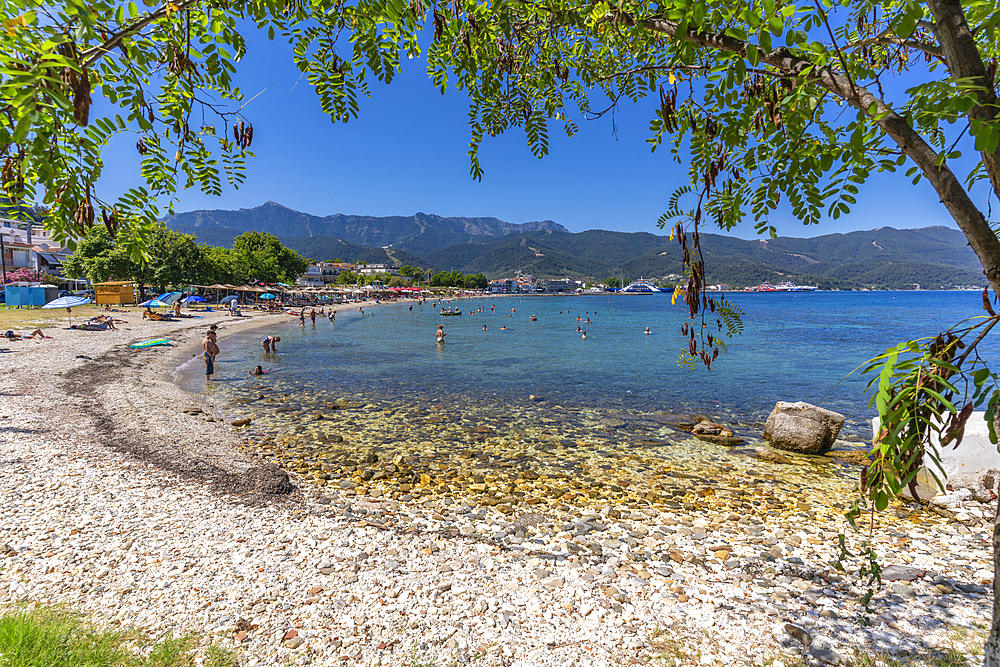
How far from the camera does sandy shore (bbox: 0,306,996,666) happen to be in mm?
4613

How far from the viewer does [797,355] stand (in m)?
34.2

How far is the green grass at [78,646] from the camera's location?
3730 millimetres

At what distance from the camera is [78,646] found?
13.3 feet

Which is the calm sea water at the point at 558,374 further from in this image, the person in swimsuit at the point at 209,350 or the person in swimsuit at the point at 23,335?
the person in swimsuit at the point at 23,335

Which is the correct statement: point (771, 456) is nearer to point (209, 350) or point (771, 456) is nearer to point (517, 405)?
point (517, 405)

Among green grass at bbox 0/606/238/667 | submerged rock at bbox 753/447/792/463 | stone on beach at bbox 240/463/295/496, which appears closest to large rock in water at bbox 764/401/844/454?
submerged rock at bbox 753/447/792/463

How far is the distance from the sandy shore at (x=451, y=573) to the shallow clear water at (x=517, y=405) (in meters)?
1.95

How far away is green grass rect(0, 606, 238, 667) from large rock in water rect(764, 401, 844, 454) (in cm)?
1319

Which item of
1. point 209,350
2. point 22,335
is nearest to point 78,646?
point 209,350

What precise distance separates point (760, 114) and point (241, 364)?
2903 centimetres

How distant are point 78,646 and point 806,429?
1459cm

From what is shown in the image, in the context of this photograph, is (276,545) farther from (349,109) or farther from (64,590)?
(349,109)

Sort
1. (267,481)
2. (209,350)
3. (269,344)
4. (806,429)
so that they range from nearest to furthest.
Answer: (267,481) → (806,429) → (209,350) → (269,344)

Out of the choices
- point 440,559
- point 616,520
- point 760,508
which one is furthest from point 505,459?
point 760,508
